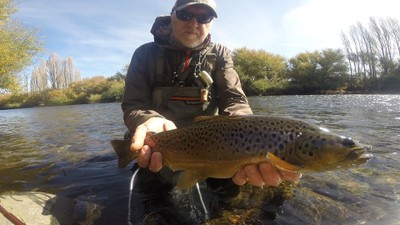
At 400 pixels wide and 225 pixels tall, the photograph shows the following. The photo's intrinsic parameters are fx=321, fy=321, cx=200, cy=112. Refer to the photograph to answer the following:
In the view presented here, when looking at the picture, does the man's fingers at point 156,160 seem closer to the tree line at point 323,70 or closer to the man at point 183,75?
the man at point 183,75

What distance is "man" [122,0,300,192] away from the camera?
4.15 metres

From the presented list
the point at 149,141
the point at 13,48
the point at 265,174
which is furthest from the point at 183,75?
the point at 13,48

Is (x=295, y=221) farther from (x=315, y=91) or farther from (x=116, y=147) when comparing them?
(x=315, y=91)

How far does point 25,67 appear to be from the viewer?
77.3 feet

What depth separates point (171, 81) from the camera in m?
4.44

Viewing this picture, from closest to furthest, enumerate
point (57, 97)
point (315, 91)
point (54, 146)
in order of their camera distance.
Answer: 1. point (54, 146)
2. point (315, 91)
3. point (57, 97)

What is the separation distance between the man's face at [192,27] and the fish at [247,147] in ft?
5.48

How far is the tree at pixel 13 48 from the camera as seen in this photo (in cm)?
2145

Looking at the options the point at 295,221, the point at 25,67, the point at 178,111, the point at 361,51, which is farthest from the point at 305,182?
the point at 361,51

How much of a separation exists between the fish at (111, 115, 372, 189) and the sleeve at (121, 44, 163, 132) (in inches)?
47.5

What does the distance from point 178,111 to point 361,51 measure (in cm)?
6357

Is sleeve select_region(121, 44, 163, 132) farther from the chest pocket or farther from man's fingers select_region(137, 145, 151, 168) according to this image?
man's fingers select_region(137, 145, 151, 168)

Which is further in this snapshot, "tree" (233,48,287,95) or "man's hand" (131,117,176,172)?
"tree" (233,48,287,95)

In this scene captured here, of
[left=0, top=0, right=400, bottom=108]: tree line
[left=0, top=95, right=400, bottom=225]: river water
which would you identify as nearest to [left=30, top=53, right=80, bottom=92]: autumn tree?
[left=0, top=0, right=400, bottom=108]: tree line
